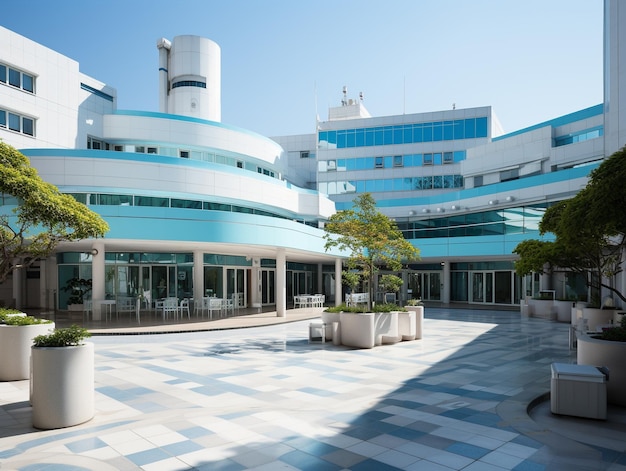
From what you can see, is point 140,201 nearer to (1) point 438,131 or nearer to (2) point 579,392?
(2) point 579,392

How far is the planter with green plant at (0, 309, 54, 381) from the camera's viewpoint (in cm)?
1041

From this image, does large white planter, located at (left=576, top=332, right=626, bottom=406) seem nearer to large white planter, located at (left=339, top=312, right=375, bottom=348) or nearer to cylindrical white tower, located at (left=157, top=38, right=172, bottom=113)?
large white planter, located at (left=339, top=312, right=375, bottom=348)

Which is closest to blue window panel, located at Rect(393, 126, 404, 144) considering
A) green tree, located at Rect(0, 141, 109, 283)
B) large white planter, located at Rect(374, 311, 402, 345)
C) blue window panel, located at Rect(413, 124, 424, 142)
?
blue window panel, located at Rect(413, 124, 424, 142)

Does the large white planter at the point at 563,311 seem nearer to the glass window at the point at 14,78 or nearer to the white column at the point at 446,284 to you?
the white column at the point at 446,284

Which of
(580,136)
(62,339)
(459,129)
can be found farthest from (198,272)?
(459,129)

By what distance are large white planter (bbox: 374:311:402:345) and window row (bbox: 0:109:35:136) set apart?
20.0 metres

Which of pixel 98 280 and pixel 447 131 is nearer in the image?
pixel 98 280

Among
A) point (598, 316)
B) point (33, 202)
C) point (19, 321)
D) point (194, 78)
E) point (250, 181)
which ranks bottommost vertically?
point (598, 316)

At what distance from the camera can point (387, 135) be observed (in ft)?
151

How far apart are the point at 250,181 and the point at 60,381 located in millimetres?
20857

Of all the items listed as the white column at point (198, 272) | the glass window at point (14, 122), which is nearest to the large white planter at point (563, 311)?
the white column at point (198, 272)

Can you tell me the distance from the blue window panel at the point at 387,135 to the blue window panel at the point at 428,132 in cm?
305

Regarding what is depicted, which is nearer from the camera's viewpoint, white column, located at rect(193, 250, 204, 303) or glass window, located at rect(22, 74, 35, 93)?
glass window, located at rect(22, 74, 35, 93)

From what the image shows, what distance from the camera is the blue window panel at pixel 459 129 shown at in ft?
142
